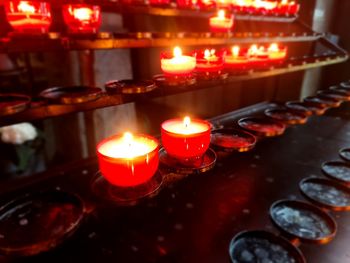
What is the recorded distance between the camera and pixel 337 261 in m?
1.49

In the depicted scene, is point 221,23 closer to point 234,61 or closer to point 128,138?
point 234,61

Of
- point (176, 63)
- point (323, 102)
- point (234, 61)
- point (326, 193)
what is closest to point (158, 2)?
point (234, 61)

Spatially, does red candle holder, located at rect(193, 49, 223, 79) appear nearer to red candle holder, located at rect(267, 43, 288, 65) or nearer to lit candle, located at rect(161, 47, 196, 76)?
lit candle, located at rect(161, 47, 196, 76)

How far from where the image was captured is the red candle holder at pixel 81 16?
→ 164cm

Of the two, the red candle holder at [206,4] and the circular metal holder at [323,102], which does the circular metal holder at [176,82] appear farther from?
Result: the circular metal holder at [323,102]

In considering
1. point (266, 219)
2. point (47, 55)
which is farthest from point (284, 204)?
point (47, 55)

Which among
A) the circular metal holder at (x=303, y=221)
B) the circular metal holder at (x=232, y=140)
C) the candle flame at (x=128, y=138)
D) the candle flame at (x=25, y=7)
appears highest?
the candle flame at (x=25, y=7)

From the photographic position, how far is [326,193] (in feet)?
5.95

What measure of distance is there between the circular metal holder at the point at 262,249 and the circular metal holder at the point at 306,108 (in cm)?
127

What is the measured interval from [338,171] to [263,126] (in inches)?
25.0

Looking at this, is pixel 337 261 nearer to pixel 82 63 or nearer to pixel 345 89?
pixel 345 89

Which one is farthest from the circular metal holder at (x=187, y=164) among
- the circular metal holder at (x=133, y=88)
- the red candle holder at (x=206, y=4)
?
the red candle holder at (x=206, y=4)

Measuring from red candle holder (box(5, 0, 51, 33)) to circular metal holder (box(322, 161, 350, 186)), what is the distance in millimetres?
1935

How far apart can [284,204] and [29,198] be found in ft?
4.52
